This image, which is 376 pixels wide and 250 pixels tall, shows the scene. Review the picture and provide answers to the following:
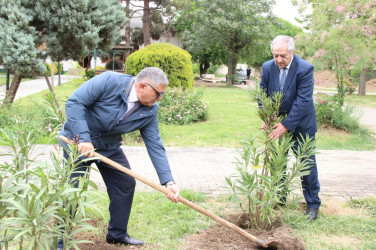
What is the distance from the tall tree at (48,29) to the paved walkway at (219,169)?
2891mm

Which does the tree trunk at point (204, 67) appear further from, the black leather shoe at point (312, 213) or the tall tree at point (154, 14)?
the black leather shoe at point (312, 213)

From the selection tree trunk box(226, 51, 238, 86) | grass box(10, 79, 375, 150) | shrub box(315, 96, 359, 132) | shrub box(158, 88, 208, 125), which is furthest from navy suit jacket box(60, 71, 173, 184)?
tree trunk box(226, 51, 238, 86)

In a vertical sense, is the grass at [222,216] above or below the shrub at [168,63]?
below

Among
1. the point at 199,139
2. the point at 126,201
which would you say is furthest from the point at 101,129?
the point at 199,139

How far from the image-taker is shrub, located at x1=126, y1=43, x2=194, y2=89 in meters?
11.8

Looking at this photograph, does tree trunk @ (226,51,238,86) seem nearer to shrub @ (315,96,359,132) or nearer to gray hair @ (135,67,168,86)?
shrub @ (315,96,359,132)

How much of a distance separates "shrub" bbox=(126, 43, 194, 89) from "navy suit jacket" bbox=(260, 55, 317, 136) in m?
7.73

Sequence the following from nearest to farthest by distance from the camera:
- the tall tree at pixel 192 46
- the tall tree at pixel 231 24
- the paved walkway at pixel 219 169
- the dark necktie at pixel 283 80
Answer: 1. the dark necktie at pixel 283 80
2. the paved walkway at pixel 219 169
3. the tall tree at pixel 231 24
4. the tall tree at pixel 192 46

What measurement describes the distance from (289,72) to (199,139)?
15.4 ft

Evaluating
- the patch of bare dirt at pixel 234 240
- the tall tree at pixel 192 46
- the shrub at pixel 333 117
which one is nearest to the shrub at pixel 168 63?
the shrub at pixel 333 117

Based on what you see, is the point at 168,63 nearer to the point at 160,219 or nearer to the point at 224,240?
the point at 160,219

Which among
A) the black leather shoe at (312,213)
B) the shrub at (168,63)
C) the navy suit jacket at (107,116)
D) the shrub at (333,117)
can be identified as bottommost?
the black leather shoe at (312,213)

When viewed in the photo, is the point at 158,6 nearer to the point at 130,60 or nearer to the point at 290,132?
the point at 130,60

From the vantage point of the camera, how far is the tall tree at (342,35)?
1645 centimetres
